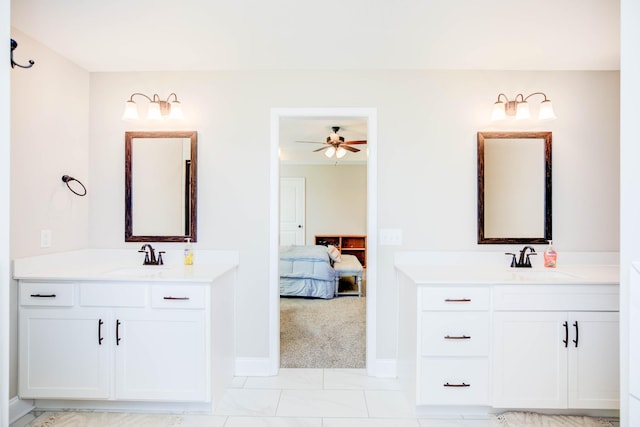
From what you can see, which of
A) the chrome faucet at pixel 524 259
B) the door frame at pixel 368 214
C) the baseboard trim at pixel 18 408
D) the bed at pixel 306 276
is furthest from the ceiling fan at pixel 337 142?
the baseboard trim at pixel 18 408

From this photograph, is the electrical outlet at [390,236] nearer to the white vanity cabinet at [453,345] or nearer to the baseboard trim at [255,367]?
the white vanity cabinet at [453,345]

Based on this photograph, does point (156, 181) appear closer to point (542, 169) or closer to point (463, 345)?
point (463, 345)

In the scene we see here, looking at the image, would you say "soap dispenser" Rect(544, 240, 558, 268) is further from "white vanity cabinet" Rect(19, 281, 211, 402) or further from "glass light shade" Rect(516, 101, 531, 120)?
"white vanity cabinet" Rect(19, 281, 211, 402)

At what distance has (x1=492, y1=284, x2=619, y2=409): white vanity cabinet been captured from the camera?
206 centimetres

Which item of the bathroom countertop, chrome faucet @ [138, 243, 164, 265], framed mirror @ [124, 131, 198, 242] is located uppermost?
framed mirror @ [124, 131, 198, 242]

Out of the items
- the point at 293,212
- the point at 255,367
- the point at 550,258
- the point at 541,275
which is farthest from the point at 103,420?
the point at 293,212

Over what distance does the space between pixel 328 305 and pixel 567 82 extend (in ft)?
10.9

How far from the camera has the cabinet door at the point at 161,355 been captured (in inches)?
82.8

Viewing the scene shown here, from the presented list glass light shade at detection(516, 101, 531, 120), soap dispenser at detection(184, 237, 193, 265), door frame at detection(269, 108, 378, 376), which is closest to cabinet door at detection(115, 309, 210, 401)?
soap dispenser at detection(184, 237, 193, 265)

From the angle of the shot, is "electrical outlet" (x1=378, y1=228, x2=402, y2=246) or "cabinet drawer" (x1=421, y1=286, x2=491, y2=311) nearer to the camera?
"cabinet drawer" (x1=421, y1=286, x2=491, y2=311)

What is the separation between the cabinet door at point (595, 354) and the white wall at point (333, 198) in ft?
18.5

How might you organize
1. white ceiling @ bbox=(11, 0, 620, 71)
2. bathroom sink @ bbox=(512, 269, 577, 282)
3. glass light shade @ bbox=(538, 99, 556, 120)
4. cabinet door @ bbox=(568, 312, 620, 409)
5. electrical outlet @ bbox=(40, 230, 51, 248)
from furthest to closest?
glass light shade @ bbox=(538, 99, 556, 120) → electrical outlet @ bbox=(40, 230, 51, 248) → bathroom sink @ bbox=(512, 269, 577, 282) → cabinet door @ bbox=(568, 312, 620, 409) → white ceiling @ bbox=(11, 0, 620, 71)

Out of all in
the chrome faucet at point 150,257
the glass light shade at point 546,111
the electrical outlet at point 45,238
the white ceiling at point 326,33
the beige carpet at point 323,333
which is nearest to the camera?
the white ceiling at point 326,33

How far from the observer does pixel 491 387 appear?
6.79ft
